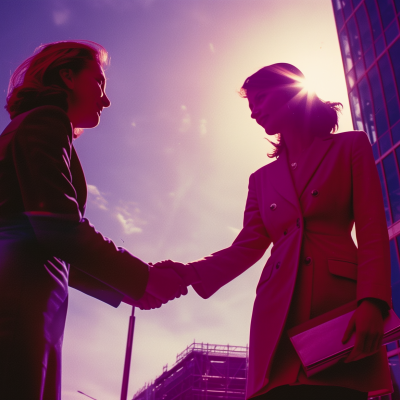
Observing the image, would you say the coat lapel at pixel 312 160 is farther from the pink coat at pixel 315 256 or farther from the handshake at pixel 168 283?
the handshake at pixel 168 283

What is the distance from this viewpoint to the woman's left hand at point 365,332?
159 centimetres

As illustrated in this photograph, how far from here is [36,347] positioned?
1.36 metres

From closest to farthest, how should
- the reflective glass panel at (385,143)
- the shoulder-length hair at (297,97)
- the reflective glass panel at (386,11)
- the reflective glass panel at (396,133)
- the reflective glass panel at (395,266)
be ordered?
the shoulder-length hair at (297,97) → the reflective glass panel at (395,266) → the reflective glass panel at (396,133) → the reflective glass panel at (385,143) → the reflective glass panel at (386,11)

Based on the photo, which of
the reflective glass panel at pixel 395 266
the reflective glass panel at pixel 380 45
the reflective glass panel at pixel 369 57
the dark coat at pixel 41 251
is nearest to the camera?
the dark coat at pixel 41 251

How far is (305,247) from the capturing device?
6.75 ft

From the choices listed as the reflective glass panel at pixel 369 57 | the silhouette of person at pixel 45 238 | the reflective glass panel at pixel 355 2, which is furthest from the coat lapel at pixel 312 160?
the reflective glass panel at pixel 355 2

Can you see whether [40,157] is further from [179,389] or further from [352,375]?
[179,389]

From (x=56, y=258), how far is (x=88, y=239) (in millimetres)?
194

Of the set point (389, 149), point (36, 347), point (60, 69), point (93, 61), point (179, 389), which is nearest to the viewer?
point (36, 347)

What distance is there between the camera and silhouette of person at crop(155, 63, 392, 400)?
1.73m

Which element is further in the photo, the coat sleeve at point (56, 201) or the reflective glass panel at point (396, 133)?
the reflective glass panel at point (396, 133)

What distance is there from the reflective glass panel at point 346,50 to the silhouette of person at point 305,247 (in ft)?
81.6

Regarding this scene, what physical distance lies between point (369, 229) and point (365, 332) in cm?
52

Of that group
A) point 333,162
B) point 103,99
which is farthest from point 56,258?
point 333,162
